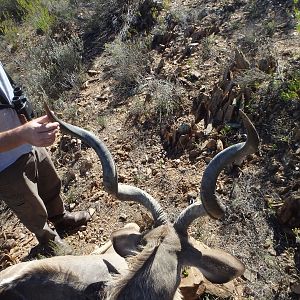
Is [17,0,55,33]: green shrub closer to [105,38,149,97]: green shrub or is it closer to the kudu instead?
[105,38,149,97]: green shrub

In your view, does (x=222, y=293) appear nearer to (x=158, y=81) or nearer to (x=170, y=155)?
(x=170, y=155)

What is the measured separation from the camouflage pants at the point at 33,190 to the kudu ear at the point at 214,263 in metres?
1.97

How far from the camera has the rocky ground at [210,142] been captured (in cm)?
502

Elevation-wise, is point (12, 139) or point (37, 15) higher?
point (12, 139)

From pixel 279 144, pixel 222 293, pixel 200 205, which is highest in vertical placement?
pixel 200 205

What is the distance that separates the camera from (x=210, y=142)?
605cm

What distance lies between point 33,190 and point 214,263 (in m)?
2.19

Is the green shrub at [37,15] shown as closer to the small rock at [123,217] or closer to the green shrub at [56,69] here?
the green shrub at [56,69]

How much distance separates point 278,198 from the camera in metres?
5.24

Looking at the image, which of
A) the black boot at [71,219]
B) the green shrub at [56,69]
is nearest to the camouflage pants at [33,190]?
the black boot at [71,219]

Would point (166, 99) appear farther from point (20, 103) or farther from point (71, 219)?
point (20, 103)

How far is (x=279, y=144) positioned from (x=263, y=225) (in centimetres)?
108

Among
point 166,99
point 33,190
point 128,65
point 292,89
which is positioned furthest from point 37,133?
point 128,65

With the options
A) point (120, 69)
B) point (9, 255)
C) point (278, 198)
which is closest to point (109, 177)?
point (278, 198)
